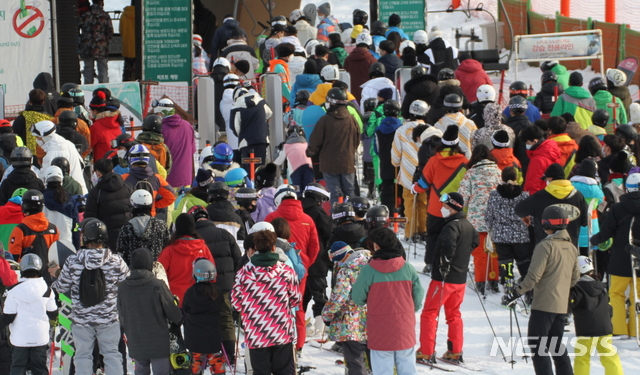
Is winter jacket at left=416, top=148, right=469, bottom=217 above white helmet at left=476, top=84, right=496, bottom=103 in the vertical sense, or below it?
below

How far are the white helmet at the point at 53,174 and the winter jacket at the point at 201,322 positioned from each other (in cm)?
253

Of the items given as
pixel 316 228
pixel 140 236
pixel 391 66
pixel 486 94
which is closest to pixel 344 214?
pixel 316 228

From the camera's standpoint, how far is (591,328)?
879cm

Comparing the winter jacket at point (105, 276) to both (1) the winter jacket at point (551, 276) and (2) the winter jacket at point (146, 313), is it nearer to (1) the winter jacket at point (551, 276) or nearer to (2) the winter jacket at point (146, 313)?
(2) the winter jacket at point (146, 313)

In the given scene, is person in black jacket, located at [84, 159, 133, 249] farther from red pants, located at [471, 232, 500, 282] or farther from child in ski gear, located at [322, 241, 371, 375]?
red pants, located at [471, 232, 500, 282]

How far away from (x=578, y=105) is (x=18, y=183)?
7.61m

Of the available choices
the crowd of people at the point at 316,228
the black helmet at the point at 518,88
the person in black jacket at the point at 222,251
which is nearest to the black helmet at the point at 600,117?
the crowd of people at the point at 316,228

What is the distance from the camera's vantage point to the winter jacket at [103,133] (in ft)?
43.7

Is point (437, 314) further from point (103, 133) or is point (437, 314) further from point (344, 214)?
point (103, 133)

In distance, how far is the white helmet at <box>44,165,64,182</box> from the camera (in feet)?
34.3

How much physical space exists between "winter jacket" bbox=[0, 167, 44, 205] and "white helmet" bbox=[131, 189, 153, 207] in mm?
1858

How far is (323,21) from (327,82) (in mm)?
7344

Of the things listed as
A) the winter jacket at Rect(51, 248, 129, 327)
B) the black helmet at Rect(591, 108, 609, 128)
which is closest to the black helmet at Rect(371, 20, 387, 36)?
the black helmet at Rect(591, 108, 609, 128)

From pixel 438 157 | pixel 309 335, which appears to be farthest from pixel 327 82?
pixel 309 335
